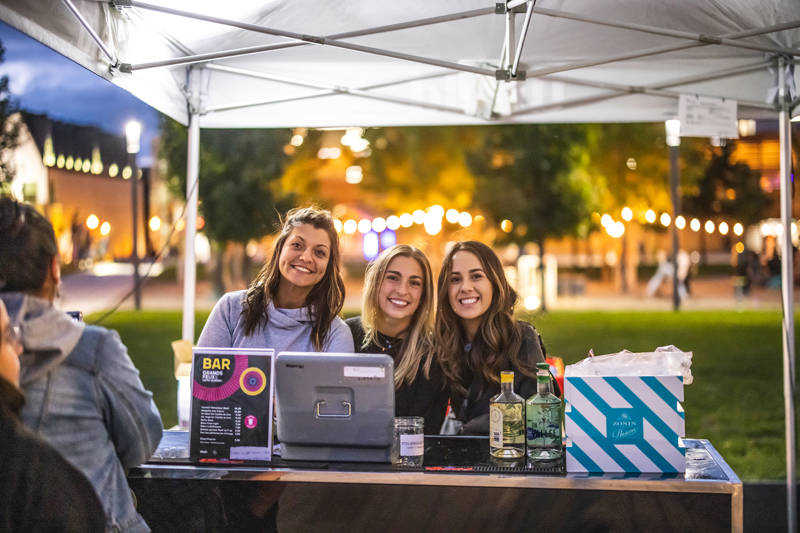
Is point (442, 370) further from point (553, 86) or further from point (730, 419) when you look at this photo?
point (730, 419)

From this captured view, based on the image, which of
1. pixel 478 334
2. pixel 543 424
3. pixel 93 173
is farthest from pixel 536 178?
pixel 543 424

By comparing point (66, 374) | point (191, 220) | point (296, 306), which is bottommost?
point (66, 374)

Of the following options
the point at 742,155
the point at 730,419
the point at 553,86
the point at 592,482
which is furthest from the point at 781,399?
the point at 742,155

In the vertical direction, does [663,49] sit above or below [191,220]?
above

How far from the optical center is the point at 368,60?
13.0 ft

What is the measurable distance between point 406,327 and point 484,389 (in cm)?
46

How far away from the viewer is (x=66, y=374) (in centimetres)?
170

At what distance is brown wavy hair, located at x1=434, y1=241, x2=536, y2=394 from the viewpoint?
2971 mm

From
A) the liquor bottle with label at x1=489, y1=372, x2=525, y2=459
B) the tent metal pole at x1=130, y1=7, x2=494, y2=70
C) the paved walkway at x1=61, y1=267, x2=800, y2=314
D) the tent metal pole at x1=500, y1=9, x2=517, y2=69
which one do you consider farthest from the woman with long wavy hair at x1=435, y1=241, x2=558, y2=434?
the paved walkway at x1=61, y1=267, x2=800, y2=314

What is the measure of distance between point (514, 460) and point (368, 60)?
235 centimetres

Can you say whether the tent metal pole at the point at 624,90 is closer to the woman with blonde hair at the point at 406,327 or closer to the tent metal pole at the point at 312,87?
Result: the tent metal pole at the point at 312,87

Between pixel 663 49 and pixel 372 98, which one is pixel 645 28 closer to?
pixel 663 49

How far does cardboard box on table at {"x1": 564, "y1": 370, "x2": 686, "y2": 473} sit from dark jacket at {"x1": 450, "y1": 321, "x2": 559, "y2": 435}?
66cm

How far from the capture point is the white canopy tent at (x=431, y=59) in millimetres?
3076
